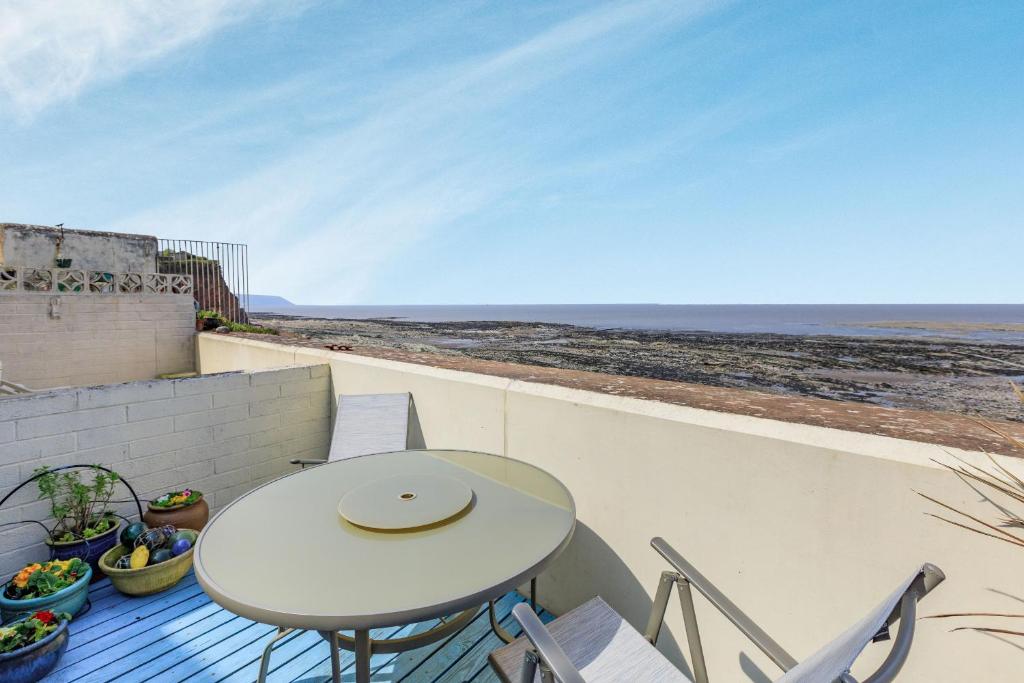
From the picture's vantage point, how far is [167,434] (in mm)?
2594

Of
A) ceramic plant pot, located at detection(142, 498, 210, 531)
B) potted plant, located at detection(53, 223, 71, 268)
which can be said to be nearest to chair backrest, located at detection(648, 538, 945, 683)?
ceramic plant pot, located at detection(142, 498, 210, 531)

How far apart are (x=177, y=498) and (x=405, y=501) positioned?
1921 mm

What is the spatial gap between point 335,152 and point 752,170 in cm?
2736

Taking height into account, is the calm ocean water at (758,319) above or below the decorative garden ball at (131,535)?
above

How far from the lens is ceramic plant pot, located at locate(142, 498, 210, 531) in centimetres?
240

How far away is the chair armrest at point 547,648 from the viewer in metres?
0.81

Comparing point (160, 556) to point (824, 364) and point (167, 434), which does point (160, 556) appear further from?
point (824, 364)

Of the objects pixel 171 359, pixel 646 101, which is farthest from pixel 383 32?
pixel 646 101

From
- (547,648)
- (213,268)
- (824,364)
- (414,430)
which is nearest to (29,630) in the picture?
(414,430)

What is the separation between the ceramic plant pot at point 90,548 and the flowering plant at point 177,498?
20cm

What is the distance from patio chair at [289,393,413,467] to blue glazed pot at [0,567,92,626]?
1.03 m

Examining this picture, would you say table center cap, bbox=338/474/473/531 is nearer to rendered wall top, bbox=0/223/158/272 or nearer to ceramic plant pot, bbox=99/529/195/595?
ceramic plant pot, bbox=99/529/195/595

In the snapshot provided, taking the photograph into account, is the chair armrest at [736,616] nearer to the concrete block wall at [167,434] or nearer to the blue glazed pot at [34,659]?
the blue glazed pot at [34,659]

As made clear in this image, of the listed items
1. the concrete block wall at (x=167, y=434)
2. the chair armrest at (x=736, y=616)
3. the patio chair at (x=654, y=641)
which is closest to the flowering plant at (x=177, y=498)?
the concrete block wall at (x=167, y=434)
